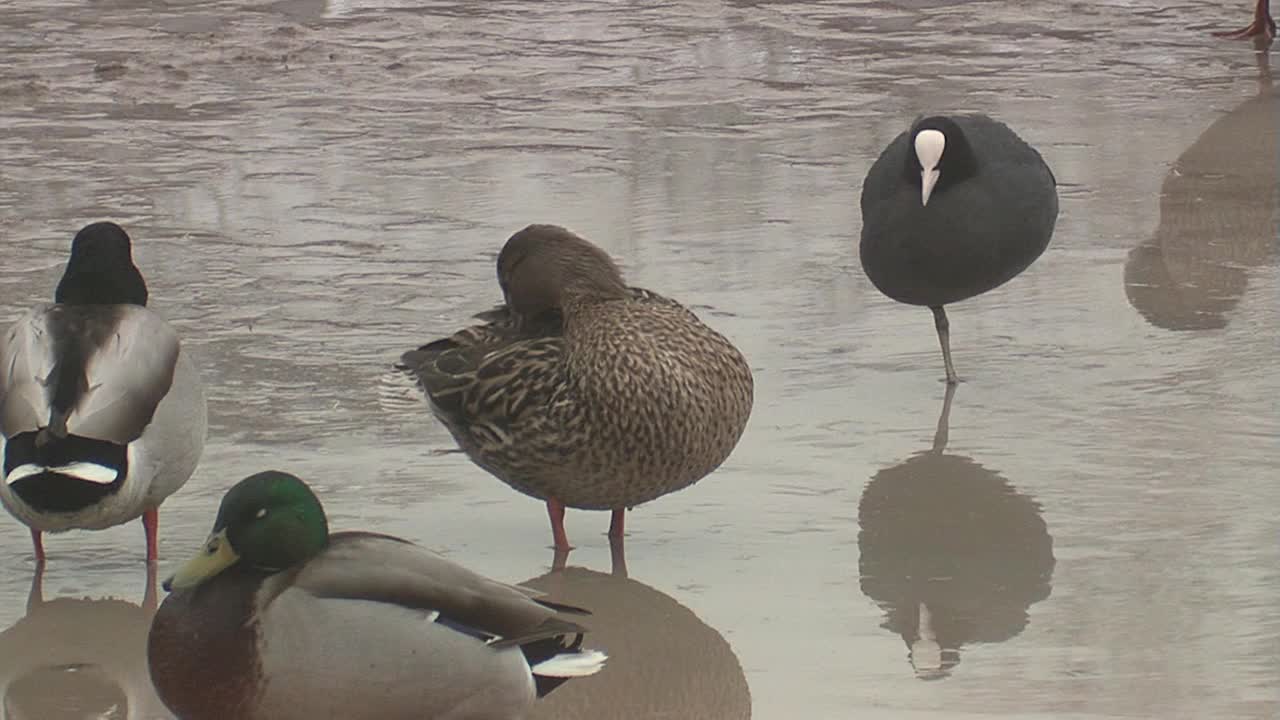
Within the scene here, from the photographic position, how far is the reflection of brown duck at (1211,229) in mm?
7699

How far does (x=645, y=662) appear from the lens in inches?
199

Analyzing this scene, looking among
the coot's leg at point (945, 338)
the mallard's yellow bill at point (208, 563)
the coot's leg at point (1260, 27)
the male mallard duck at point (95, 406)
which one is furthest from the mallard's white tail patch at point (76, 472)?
the coot's leg at point (1260, 27)

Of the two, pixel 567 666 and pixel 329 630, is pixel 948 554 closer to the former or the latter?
pixel 567 666

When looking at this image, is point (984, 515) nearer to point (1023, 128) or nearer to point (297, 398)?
point (297, 398)

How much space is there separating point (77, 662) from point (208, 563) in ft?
2.73

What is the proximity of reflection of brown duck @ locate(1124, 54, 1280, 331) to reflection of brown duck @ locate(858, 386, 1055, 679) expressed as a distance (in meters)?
1.58

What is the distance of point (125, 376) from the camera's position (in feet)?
17.9

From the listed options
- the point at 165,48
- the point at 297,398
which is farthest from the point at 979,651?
the point at 165,48

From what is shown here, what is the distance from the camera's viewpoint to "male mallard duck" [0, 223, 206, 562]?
204 inches

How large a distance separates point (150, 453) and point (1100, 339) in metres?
3.19

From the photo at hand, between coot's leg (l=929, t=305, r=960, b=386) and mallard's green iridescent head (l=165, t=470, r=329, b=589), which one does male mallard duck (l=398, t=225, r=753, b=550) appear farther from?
coot's leg (l=929, t=305, r=960, b=386)

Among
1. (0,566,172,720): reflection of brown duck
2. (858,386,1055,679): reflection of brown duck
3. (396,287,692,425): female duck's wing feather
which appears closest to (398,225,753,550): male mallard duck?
(396,287,692,425): female duck's wing feather

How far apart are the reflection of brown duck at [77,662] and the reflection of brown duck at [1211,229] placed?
11.9ft

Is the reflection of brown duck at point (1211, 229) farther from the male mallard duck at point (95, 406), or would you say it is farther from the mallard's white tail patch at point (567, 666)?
the mallard's white tail patch at point (567, 666)
